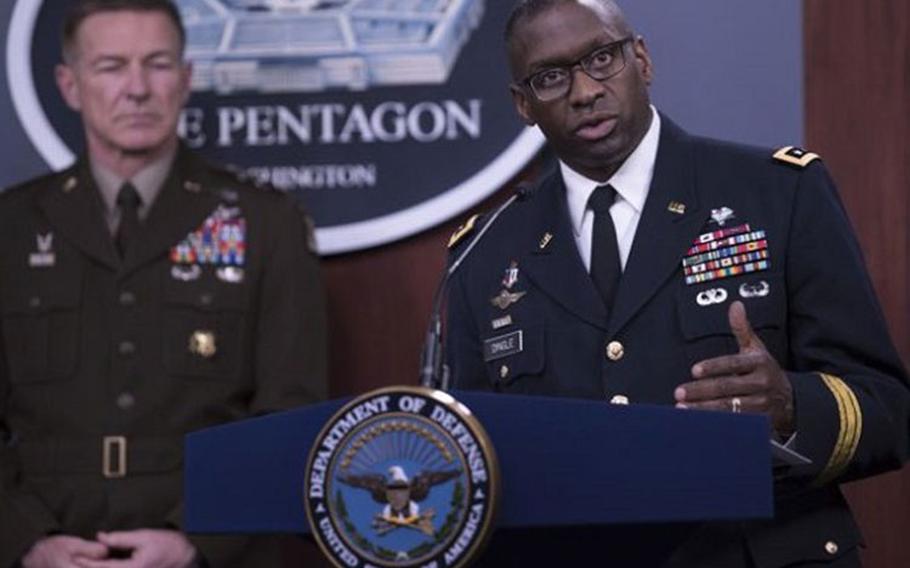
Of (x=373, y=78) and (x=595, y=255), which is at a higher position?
(x=373, y=78)

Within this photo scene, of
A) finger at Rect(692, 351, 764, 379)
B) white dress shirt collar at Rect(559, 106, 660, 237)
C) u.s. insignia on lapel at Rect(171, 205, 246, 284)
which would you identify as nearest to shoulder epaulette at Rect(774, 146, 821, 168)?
white dress shirt collar at Rect(559, 106, 660, 237)

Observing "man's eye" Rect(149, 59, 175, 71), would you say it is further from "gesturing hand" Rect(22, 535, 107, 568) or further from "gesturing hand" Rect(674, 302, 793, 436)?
"gesturing hand" Rect(674, 302, 793, 436)

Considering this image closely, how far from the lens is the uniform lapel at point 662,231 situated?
1968mm

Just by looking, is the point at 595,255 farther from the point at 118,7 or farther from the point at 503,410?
the point at 118,7

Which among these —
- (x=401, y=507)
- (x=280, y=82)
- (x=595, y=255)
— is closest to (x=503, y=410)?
(x=401, y=507)

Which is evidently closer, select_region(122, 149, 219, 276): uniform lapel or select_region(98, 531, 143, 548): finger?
select_region(98, 531, 143, 548): finger

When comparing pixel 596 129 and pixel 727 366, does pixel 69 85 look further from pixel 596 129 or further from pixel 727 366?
pixel 727 366

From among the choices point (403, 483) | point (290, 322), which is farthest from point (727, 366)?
point (290, 322)

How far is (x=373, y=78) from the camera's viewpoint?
3035mm

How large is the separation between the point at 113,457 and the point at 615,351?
1.05 metres

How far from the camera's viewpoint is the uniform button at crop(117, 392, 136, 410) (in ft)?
8.95

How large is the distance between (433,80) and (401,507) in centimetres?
163

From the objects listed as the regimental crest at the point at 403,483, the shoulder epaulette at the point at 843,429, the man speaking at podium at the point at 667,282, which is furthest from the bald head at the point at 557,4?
the regimental crest at the point at 403,483

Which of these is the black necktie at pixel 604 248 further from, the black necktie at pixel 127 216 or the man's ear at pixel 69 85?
the man's ear at pixel 69 85
